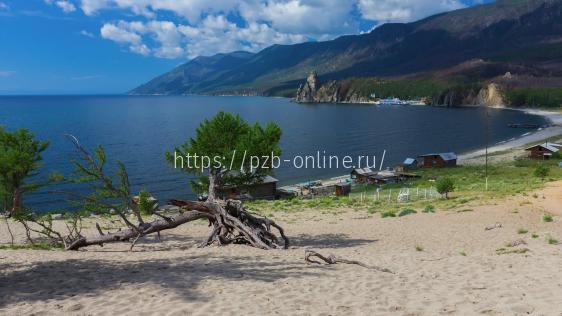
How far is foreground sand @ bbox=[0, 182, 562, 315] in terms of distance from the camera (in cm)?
870

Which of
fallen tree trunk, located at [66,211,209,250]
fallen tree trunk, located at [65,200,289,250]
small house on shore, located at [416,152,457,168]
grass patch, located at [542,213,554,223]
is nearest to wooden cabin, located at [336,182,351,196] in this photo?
small house on shore, located at [416,152,457,168]

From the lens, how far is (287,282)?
34.6ft

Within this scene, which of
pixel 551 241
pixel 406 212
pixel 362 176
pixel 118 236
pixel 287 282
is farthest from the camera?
pixel 362 176

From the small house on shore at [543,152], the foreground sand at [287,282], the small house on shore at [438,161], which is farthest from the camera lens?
the small house on shore at [543,152]

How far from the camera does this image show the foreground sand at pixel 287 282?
343 inches

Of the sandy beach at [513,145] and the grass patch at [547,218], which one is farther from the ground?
the grass patch at [547,218]

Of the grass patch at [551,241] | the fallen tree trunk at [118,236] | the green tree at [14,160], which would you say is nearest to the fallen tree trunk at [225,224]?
the fallen tree trunk at [118,236]

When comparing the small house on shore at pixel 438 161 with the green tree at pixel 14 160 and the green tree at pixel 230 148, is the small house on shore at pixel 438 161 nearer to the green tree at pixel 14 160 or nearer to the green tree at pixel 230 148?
the green tree at pixel 230 148

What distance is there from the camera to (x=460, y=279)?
436 inches

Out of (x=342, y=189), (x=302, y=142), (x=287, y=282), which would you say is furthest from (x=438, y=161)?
(x=287, y=282)

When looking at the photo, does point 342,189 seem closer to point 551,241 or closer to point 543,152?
point 551,241

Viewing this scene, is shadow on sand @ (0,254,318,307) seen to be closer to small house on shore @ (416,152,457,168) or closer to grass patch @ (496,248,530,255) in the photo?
grass patch @ (496,248,530,255)

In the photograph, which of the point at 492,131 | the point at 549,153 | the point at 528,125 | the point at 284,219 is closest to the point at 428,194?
the point at 284,219

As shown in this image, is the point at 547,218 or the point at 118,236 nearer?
the point at 118,236
